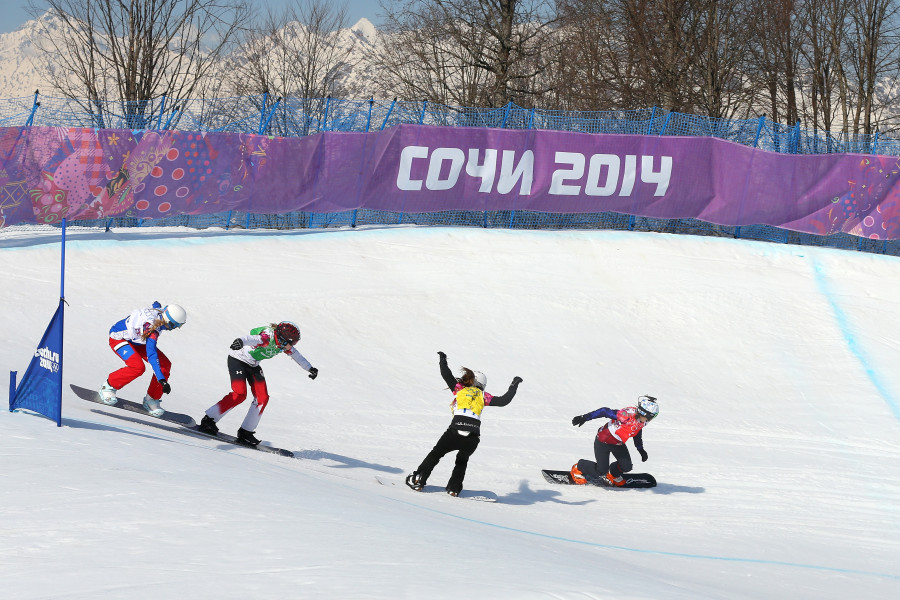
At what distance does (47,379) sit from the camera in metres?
7.75

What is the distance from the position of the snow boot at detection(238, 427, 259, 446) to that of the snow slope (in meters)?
0.27

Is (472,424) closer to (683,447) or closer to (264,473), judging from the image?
(264,473)

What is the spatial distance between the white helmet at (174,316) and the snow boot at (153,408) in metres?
0.77

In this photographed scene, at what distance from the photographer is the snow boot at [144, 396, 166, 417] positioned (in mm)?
8883

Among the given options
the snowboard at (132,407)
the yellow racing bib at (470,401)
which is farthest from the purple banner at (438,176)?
the yellow racing bib at (470,401)

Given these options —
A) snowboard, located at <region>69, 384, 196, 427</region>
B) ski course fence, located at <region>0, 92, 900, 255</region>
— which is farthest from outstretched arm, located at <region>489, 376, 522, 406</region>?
ski course fence, located at <region>0, 92, 900, 255</region>

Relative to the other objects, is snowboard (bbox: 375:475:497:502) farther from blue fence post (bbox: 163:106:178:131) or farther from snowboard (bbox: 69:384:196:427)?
blue fence post (bbox: 163:106:178:131)

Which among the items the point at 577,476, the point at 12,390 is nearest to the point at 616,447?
the point at 577,476

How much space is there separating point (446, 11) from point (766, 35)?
11.1 meters

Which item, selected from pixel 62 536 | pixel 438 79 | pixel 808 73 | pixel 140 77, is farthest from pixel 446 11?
pixel 62 536

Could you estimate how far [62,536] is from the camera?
486 centimetres

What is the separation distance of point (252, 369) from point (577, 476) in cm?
354

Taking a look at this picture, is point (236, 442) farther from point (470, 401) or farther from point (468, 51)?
point (468, 51)

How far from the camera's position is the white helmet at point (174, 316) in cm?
875
